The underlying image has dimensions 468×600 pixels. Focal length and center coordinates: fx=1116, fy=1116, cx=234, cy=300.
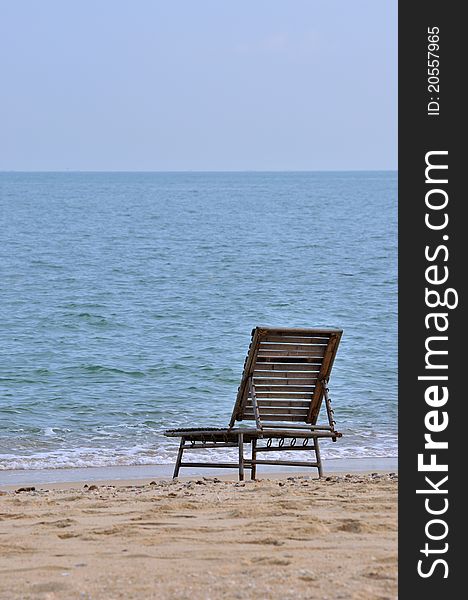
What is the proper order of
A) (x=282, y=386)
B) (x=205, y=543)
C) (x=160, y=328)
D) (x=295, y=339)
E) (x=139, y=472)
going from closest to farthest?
(x=205, y=543), (x=295, y=339), (x=282, y=386), (x=139, y=472), (x=160, y=328)

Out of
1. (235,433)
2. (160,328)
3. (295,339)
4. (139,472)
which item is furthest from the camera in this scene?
(160,328)

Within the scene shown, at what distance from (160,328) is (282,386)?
11469 millimetres

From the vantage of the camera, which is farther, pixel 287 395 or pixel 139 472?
pixel 139 472

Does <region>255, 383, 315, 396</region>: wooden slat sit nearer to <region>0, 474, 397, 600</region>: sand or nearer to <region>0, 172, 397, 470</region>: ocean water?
<region>0, 474, 397, 600</region>: sand

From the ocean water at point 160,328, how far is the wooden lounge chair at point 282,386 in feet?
6.34

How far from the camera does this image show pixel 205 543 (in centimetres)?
486

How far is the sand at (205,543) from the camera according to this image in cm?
411

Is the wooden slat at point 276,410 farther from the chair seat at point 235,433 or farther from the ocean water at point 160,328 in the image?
the ocean water at point 160,328

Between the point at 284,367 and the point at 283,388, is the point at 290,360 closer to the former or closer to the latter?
the point at 284,367

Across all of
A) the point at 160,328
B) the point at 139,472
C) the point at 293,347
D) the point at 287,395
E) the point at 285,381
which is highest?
the point at 293,347

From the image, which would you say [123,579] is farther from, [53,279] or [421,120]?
[53,279]

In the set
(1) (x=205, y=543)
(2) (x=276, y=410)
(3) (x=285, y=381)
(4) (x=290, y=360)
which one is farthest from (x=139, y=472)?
(1) (x=205, y=543)

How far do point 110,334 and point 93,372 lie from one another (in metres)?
4.03

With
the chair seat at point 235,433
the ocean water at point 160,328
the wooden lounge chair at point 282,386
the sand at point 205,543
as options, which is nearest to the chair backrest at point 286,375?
the wooden lounge chair at point 282,386
